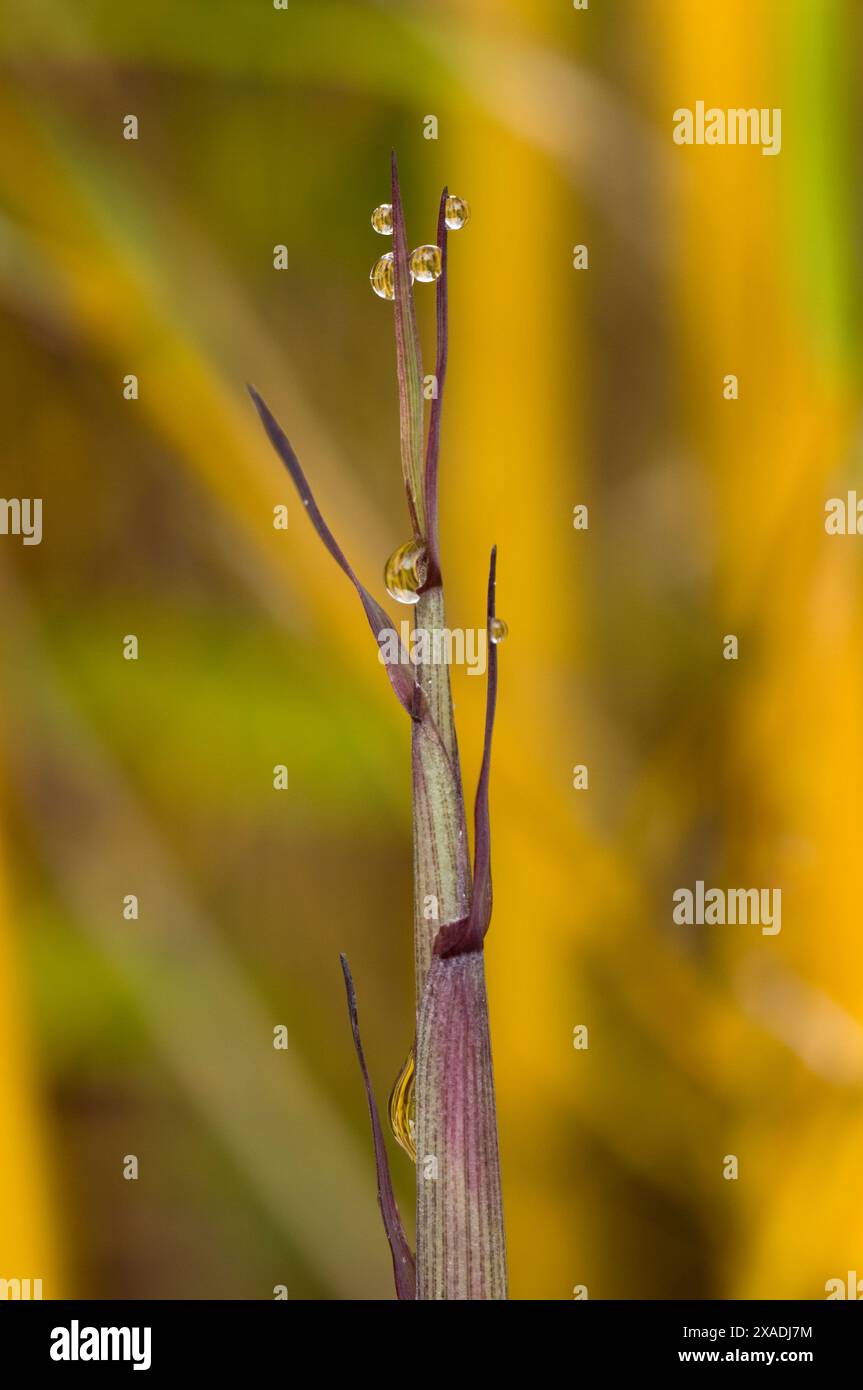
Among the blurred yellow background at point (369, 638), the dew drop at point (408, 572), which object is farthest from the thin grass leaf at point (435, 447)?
the blurred yellow background at point (369, 638)

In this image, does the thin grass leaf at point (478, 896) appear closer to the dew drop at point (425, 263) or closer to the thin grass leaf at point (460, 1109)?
the thin grass leaf at point (460, 1109)

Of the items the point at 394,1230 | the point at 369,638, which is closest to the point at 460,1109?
the point at 394,1230

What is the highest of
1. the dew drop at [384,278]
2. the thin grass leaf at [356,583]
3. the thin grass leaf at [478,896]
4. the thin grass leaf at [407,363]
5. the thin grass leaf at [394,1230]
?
the dew drop at [384,278]

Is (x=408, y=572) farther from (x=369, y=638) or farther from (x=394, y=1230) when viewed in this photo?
(x=369, y=638)

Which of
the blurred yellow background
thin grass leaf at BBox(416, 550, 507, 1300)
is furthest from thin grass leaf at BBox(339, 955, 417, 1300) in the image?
the blurred yellow background

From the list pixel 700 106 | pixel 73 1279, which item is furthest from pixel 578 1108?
pixel 700 106

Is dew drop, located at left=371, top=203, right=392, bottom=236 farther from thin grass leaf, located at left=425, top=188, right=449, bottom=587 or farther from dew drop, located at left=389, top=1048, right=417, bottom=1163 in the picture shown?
dew drop, located at left=389, top=1048, right=417, bottom=1163
